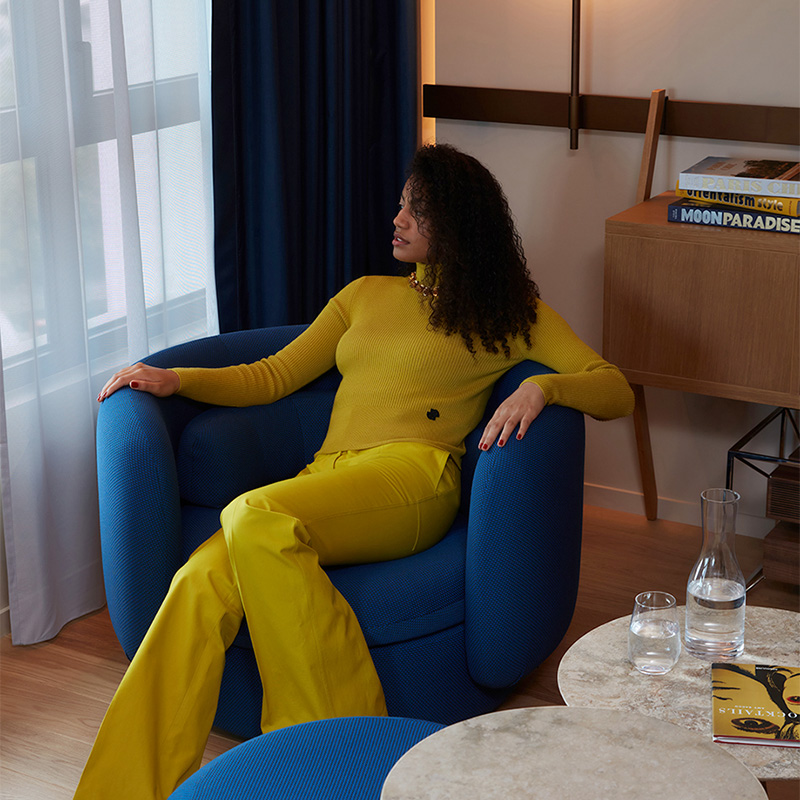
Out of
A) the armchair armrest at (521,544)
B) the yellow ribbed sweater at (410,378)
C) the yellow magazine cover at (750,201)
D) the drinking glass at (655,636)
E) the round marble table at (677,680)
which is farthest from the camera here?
the yellow magazine cover at (750,201)

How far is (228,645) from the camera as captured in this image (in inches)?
73.6

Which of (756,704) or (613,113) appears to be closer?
(756,704)

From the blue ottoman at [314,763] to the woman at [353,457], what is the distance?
37cm

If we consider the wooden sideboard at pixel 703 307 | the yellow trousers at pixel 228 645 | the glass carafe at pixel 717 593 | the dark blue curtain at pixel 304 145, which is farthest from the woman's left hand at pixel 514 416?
the dark blue curtain at pixel 304 145

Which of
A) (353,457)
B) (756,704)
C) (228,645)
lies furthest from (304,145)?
(756,704)

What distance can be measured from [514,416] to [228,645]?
2.15ft

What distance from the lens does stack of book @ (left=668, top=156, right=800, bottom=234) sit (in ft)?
7.74

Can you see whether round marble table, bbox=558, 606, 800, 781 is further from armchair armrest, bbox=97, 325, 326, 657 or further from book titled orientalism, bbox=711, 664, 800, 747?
armchair armrest, bbox=97, 325, 326, 657

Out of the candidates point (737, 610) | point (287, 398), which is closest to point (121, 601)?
point (287, 398)

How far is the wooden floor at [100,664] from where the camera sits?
2.04 m

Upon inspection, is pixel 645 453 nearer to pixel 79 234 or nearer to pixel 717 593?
pixel 717 593

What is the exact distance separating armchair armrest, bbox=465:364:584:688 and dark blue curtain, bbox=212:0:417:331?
1087 mm

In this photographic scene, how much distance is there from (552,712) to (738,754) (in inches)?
9.3

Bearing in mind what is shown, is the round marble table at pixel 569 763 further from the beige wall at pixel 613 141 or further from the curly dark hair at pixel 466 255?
the beige wall at pixel 613 141
